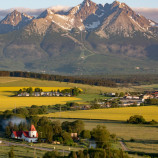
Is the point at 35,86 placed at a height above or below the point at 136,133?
above

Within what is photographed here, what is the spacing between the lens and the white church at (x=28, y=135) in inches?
2363

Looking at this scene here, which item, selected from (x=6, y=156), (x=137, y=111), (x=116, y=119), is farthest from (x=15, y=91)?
(x=6, y=156)

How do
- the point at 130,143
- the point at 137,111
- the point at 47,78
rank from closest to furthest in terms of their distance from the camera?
the point at 130,143
the point at 137,111
the point at 47,78

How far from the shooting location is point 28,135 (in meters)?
61.2

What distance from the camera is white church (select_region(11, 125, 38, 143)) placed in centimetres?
6003

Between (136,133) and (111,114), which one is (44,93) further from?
(136,133)

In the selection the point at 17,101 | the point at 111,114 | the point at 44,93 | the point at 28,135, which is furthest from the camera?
the point at 44,93

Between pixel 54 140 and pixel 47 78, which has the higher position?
pixel 47 78

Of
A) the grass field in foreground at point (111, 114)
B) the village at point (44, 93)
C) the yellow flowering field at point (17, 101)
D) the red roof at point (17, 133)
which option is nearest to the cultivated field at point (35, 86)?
the yellow flowering field at point (17, 101)

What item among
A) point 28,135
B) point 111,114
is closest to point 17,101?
point 111,114

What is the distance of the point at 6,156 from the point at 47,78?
131 meters

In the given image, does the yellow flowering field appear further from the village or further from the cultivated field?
the village

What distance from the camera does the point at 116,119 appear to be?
78.0 meters

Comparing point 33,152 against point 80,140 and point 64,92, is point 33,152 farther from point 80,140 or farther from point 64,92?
point 64,92
